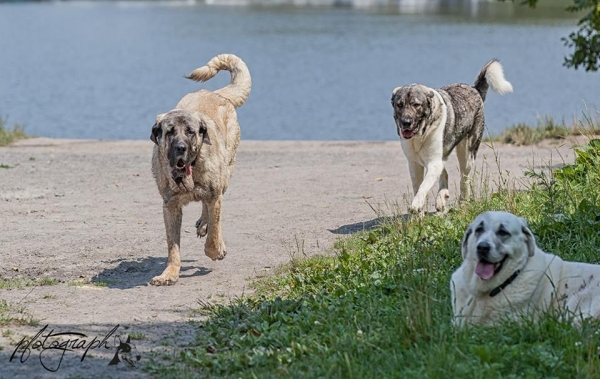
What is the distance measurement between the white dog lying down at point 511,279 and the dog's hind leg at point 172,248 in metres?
3.05

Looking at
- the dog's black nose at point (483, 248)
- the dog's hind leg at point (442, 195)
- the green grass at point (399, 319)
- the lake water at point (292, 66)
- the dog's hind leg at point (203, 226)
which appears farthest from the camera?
the lake water at point (292, 66)

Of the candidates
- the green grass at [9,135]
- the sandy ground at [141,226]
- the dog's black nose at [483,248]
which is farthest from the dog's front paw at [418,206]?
Result: the green grass at [9,135]

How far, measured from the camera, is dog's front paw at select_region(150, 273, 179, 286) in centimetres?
791

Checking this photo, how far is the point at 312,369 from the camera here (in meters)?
5.11

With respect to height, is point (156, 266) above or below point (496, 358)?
below

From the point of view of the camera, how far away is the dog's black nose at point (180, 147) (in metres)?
7.79

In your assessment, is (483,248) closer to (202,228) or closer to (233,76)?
(202,228)

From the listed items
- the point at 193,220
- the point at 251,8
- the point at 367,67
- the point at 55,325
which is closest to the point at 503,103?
the point at 367,67

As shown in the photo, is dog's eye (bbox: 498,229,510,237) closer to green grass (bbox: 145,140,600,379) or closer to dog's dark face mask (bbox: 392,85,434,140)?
green grass (bbox: 145,140,600,379)

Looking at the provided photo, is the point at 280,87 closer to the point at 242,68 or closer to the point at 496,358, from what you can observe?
the point at 242,68

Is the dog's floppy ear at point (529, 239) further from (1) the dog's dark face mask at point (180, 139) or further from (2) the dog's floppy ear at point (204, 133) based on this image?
(2) the dog's floppy ear at point (204, 133)

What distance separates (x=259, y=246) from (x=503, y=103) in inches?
758

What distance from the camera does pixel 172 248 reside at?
8.15 meters

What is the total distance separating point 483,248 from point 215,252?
3.63 m
